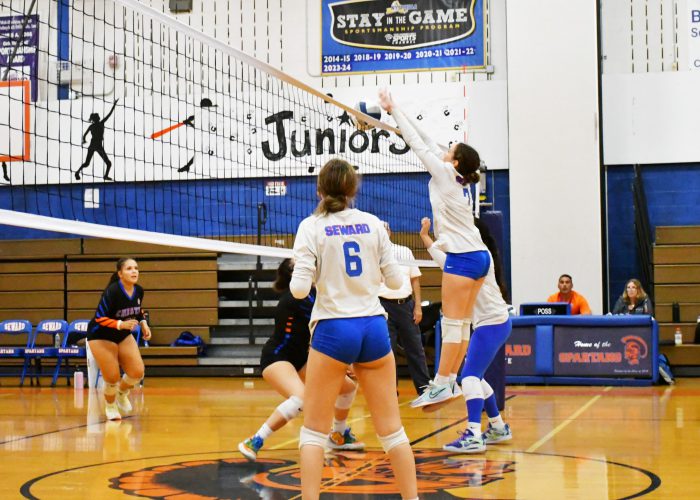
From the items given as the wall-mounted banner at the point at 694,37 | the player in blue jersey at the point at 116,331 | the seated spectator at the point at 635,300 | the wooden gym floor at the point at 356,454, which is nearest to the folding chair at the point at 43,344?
the wooden gym floor at the point at 356,454

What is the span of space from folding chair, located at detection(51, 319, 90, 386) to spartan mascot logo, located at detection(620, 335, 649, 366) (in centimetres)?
677

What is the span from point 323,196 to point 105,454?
3033 mm

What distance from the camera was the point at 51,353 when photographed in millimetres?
13070

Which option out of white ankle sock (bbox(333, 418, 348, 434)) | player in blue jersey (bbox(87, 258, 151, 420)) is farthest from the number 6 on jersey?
player in blue jersey (bbox(87, 258, 151, 420))

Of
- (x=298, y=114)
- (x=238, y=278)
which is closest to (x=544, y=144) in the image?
(x=298, y=114)

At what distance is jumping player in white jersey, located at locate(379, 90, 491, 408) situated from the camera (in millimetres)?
6051

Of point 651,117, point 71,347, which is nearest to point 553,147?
point 651,117

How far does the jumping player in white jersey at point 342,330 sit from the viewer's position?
4.06m

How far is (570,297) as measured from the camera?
13.1 meters

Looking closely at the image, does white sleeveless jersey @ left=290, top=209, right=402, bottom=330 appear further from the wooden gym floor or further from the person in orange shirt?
the person in orange shirt

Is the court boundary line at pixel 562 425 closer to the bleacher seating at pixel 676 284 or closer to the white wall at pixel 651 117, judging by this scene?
the bleacher seating at pixel 676 284

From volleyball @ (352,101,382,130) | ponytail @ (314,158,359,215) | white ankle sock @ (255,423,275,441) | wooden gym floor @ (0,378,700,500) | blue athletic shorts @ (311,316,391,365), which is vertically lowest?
wooden gym floor @ (0,378,700,500)

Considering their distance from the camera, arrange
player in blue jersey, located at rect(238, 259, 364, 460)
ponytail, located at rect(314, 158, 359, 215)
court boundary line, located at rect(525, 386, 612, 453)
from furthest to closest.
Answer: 1. court boundary line, located at rect(525, 386, 612, 453)
2. player in blue jersey, located at rect(238, 259, 364, 460)
3. ponytail, located at rect(314, 158, 359, 215)

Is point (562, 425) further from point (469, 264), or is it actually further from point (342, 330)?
point (342, 330)
